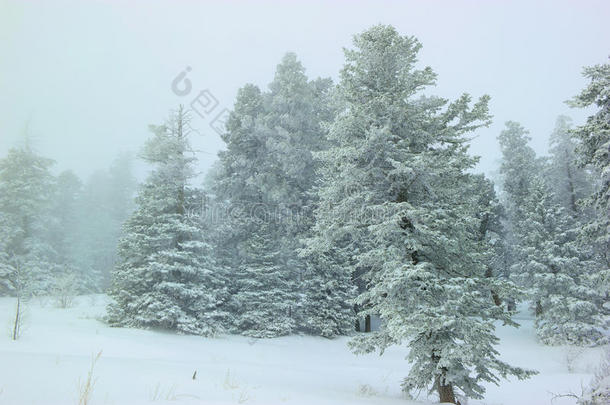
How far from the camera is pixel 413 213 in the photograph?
8375 millimetres

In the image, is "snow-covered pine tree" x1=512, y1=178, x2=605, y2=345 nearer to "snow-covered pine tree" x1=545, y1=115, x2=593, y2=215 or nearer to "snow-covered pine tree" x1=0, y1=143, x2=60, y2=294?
"snow-covered pine tree" x1=545, y1=115, x2=593, y2=215

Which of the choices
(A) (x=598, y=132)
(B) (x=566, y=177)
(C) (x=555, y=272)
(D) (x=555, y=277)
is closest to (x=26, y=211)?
(A) (x=598, y=132)

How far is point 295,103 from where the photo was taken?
23.8 m

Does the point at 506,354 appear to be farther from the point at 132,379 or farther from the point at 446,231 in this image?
the point at 132,379

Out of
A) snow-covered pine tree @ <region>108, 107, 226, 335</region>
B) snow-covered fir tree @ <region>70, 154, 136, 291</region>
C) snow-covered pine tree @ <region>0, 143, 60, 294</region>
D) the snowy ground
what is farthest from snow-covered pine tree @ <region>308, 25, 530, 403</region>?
snow-covered fir tree @ <region>70, 154, 136, 291</region>

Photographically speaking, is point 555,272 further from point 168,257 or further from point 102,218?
point 102,218

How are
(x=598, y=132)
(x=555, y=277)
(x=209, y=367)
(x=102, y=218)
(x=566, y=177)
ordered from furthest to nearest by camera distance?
(x=102, y=218) < (x=566, y=177) < (x=555, y=277) < (x=598, y=132) < (x=209, y=367)

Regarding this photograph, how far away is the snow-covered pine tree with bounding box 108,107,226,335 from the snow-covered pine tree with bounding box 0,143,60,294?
38.9 ft

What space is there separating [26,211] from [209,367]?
24909 mm

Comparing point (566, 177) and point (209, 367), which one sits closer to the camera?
point (209, 367)

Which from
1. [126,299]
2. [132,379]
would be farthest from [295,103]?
[132,379]

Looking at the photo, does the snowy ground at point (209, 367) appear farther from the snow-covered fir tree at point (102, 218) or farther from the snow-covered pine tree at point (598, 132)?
the snow-covered fir tree at point (102, 218)

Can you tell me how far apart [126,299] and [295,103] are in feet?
53.2

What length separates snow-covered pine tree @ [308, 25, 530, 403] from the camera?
26.1 feet
